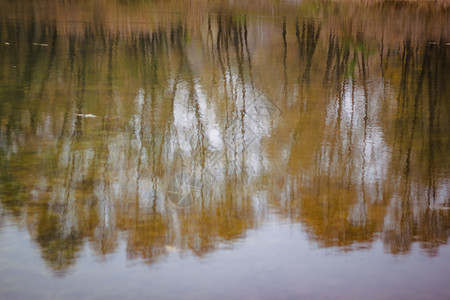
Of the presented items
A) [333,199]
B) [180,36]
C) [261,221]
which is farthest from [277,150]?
[180,36]

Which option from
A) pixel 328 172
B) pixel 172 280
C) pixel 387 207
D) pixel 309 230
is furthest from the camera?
pixel 328 172

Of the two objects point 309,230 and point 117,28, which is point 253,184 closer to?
point 309,230

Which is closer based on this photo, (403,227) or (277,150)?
(403,227)

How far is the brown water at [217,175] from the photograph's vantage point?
329 cm

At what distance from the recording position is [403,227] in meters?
4.10

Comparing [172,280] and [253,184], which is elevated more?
[253,184]

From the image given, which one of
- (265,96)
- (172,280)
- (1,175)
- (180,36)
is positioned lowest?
(172,280)

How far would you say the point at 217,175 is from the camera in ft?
16.2

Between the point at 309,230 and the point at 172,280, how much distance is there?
1.22 m

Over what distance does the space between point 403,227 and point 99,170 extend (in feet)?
8.45

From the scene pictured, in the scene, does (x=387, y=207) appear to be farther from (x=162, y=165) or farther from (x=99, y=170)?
(x=99, y=170)

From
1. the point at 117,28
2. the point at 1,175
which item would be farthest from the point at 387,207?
the point at 117,28

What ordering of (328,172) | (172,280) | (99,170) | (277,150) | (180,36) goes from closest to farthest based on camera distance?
(172,280) < (99,170) < (328,172) < (277,150) < (180,36)

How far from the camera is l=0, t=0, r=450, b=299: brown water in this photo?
3295 millimetres
